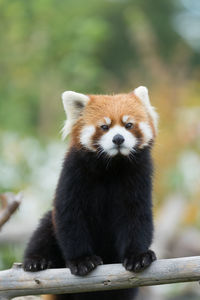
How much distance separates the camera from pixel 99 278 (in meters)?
2.63

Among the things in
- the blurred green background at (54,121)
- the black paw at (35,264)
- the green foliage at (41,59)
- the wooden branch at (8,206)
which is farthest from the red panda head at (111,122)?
the green foliage at (41,59)

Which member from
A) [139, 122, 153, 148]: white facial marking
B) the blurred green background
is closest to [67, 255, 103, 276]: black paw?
[139, 122, 153, 148]: white facial marking

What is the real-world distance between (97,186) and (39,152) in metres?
3.72

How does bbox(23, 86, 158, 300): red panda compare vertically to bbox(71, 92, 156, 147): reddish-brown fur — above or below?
below

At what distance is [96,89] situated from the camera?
7.37m

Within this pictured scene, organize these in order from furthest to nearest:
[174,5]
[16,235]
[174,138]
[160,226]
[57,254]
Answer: [174,5] → [174,138] → [160,226] → [16,235] → [57,254]

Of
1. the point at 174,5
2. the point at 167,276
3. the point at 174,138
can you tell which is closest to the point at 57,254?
the point at 167,276

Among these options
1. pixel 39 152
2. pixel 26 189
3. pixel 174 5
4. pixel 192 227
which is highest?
pixel 174 5

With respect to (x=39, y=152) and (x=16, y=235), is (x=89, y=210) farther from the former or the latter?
(x=39, y=152)

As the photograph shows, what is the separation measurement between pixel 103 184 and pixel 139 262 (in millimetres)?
523

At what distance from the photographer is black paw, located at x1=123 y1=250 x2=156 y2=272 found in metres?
2.60

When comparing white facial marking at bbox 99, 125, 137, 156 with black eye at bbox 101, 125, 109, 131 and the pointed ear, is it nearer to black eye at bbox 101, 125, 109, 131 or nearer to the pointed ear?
black eye at bbox 101, 125, 109, 131

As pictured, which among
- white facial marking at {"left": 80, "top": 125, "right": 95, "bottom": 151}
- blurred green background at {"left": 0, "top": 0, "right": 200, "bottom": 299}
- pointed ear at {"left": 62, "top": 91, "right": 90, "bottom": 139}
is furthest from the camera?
blurred green background at {"left": 0, "top": 0, "right": 200, "bottom": 299}

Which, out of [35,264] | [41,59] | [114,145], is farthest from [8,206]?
[41,59]
